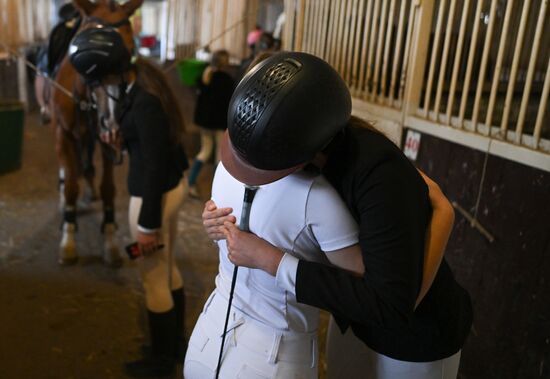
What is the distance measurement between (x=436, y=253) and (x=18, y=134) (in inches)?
212

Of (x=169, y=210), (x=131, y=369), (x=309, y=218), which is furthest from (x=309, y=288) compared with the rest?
(x=131, y=369)

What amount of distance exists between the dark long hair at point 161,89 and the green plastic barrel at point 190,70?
3991 millimetres

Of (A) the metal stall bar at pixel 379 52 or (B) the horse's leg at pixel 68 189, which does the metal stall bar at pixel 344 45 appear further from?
(B) the horse's leg at pixel 68 189

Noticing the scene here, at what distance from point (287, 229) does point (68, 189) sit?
9.72 ft

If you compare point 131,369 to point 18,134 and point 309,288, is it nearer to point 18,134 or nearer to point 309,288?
point 309,288

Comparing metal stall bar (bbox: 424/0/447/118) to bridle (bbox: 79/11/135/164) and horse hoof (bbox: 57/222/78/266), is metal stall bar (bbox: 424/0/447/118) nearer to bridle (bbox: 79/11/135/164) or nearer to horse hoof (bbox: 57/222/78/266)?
bridle (bbox: 79/11/135/164)

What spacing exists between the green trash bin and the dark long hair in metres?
3.59

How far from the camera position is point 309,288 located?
969 mm

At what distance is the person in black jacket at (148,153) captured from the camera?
2.04 meters

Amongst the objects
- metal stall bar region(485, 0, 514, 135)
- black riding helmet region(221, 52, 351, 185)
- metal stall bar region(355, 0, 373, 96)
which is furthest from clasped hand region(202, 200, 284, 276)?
metal stall bar region(355, 0, 373, 96)

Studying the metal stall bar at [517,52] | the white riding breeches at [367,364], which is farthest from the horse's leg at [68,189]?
the metal stall bar at [517,52]

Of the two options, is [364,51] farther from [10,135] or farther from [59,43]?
[10,135]

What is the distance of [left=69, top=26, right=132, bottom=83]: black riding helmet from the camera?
208cm

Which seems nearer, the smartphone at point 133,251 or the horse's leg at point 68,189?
the smartphone at point 133,251
